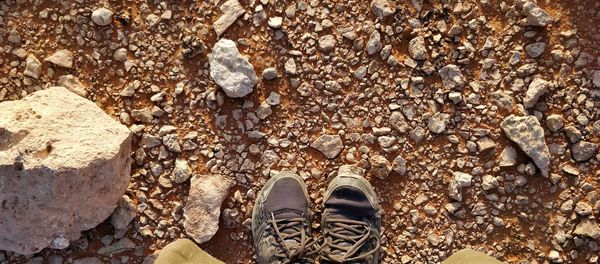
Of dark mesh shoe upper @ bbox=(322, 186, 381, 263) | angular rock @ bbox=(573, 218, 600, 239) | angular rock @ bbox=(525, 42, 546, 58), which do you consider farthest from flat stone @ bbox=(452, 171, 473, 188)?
angular rock @ bbox=(525, 42, 546, 58)

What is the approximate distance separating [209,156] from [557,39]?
174cm

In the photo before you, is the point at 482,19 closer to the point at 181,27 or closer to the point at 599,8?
the point at 599,8

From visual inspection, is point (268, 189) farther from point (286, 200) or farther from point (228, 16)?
point (228, 16)

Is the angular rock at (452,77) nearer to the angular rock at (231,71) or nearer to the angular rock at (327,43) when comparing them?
the angular rock at (327,43)

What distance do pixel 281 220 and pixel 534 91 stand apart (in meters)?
1.33

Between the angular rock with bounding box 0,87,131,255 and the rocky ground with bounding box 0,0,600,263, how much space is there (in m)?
0.16

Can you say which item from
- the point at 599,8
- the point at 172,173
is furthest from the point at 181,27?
the point at 599,8

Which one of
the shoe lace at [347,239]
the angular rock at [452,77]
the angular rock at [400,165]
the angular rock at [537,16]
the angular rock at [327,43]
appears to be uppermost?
the angular rock at [537,16]

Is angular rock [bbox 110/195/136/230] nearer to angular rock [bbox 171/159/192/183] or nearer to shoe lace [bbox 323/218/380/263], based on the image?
angular rock [bbox 171/159/192/183]

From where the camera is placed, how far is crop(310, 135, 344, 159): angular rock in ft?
9.33

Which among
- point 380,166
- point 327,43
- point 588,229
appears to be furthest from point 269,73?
point 588,229

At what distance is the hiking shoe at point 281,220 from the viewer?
2770mm

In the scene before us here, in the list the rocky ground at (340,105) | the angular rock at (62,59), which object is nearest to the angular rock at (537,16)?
the rocky ground at (340,105)

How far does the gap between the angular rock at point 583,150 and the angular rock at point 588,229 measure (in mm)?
288
